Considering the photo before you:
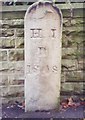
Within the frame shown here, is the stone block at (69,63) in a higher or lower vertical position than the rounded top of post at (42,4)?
lower

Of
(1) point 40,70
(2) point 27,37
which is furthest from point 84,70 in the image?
(2) point 27,37

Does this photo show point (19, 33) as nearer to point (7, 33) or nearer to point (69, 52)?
point (7, 33)

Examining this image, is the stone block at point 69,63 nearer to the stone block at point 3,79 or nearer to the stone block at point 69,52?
the stone block at point 69,52

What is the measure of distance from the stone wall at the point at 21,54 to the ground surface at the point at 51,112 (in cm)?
16

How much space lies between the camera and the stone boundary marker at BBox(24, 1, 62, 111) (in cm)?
419

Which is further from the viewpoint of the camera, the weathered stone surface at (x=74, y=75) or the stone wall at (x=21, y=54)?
the weathered stone surface at (x=74, y=75)

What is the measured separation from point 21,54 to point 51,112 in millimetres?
878

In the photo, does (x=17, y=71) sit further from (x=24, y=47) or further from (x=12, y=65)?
(x=24, y=47)

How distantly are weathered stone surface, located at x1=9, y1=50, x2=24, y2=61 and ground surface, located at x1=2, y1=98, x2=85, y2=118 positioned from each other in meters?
0.63

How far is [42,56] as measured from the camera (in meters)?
4.30

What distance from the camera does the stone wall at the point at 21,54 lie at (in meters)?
4.57

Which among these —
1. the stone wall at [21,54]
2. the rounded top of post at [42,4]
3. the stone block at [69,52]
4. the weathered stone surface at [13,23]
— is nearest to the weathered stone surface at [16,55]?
the stone wall at [21,54]

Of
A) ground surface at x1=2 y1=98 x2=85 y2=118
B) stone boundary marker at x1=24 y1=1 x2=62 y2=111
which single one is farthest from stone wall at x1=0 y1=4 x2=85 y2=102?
stone boundary marker at x1=24 y1=1 x2=62 y2=111

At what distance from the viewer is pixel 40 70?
4.34 meters
